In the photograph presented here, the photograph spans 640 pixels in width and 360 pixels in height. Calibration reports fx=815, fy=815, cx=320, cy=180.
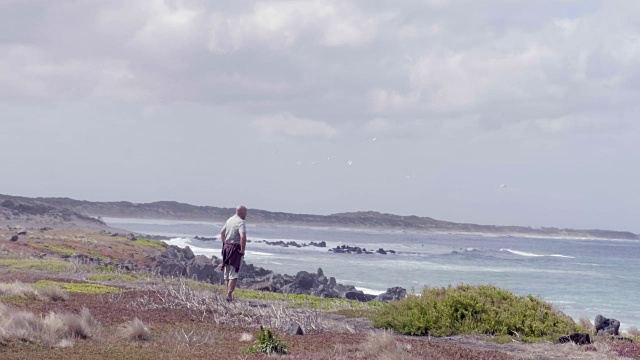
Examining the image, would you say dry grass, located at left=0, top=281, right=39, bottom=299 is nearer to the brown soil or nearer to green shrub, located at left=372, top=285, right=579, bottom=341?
the brown soil

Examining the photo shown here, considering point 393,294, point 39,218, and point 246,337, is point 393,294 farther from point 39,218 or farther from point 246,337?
point 39,218

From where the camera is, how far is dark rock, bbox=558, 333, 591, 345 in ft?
44.7

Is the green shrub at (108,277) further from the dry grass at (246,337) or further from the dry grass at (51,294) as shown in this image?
the dry grass at (246,337)

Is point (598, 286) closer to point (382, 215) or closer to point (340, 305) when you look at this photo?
point (340, 305)

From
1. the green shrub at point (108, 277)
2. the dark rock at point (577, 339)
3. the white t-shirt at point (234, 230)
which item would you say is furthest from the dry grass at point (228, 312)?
the green shrub at point (108, 277)

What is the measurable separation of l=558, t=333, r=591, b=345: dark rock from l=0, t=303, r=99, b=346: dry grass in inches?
301

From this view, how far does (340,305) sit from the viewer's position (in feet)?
67.4

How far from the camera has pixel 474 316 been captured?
15070mm

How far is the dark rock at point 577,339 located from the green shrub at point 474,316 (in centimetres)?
36

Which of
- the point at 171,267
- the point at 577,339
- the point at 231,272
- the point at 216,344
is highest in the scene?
the point at 231,272

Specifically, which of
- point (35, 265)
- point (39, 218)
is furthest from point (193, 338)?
point (39, 218)

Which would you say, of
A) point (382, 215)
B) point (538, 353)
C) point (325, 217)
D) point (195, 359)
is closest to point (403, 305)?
point (538, 353)

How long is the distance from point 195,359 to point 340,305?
34.7ft

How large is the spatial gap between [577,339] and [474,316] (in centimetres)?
202
